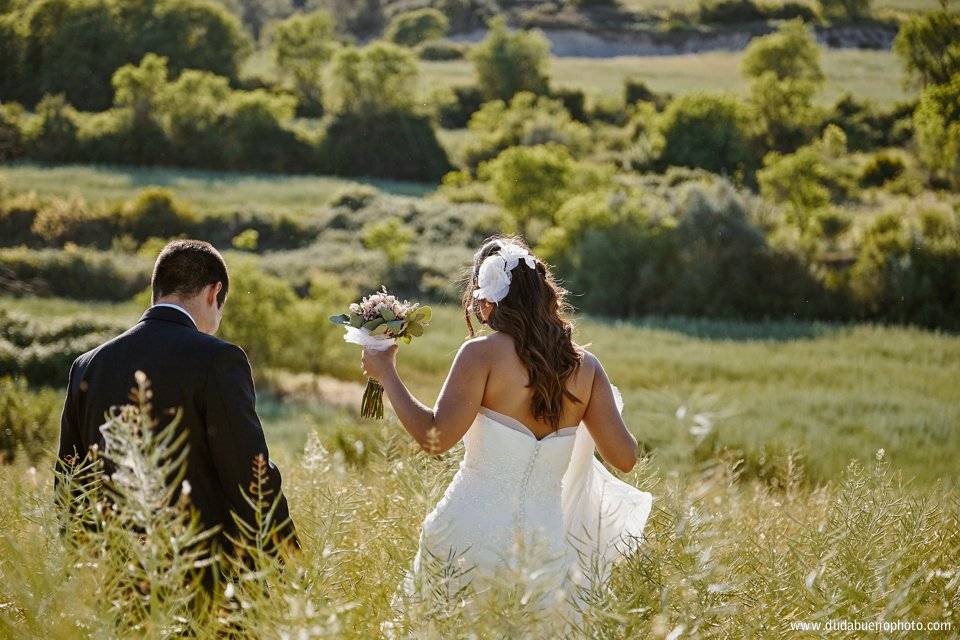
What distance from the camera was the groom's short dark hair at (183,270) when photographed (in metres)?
3.27

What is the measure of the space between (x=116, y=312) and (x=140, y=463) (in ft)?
75.2

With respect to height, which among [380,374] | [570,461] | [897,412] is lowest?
[897,412]

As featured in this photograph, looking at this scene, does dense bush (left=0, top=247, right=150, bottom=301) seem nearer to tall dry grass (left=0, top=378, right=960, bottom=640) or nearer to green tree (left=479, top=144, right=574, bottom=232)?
green tree (left=479, top=144, right=574, bottom=232)

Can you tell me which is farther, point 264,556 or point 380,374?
point 380,374

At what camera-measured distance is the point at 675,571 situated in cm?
264

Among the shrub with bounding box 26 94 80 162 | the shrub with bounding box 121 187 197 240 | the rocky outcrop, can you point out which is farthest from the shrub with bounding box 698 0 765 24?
the shrub with bounding box 26 94 80 162

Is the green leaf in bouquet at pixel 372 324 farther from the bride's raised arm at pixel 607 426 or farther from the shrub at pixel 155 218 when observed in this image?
the shrub at pixel 155 218

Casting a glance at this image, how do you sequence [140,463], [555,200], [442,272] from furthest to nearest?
[555,200], [442,272], [140,463]

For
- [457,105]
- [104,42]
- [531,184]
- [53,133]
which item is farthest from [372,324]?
[104,42]

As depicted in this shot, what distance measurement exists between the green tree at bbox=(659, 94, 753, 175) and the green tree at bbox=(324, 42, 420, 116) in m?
12.8

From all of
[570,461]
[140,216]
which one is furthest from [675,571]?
[140,216]

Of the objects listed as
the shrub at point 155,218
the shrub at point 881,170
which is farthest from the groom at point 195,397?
the shrub at point 881,170

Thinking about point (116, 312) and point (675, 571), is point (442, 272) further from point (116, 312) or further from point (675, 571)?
point (675, 571)

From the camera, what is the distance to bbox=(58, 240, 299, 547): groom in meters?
3.10
